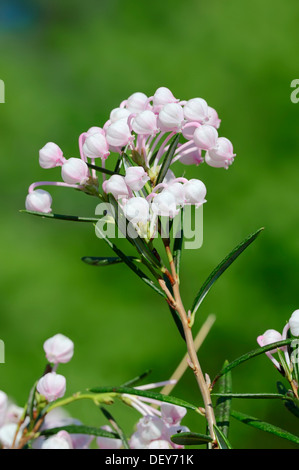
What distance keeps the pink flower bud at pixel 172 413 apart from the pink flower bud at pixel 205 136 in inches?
5.2

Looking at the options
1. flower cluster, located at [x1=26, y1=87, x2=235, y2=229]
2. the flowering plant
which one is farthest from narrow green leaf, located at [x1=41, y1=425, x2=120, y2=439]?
flower cluster, located at [x1=26, y1=87, x2=235, y2=229]

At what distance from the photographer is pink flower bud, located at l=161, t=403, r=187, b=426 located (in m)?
0.31

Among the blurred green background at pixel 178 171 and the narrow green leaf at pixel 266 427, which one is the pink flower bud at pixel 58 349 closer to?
the narrow green leaf at pixel 266 427

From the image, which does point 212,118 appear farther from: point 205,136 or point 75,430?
point 75,430

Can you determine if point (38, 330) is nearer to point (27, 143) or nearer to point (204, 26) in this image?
point (27, 143)

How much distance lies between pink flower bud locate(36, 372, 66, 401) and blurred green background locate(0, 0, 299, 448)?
0.87 meters

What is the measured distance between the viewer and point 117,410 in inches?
47.4

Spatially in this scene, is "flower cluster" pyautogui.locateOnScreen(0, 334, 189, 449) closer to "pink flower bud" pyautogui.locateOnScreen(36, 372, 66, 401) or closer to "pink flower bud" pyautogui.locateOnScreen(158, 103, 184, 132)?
"pink flower bud" pyautogui.locateOnScreen(36, 372, 66, 401)

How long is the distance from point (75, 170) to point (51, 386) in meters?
0.11

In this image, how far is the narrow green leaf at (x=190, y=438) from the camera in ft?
0.92

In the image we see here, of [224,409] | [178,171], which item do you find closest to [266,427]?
[224,409]

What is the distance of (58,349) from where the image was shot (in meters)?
0.33
